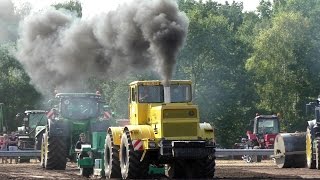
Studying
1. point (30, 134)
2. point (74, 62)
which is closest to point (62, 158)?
point (74, 62)

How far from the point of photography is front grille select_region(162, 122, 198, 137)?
27188 mm

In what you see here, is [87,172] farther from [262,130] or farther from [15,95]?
[15,95]

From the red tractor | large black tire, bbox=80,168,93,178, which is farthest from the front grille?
the red tractor

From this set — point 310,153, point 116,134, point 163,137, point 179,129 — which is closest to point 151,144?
point 163,137

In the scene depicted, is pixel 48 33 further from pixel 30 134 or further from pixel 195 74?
pixel 195 74

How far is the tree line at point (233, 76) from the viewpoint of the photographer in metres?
69.5

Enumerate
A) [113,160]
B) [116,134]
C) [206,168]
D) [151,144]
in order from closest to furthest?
1. [151,144]
2. [206,168]
3. [113,160]
4. [116,134]

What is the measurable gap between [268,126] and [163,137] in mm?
27919

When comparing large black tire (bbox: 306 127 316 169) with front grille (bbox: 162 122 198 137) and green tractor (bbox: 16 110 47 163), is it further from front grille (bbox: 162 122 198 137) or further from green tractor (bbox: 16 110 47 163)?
green tractor (bbox: 16 110 47 163)

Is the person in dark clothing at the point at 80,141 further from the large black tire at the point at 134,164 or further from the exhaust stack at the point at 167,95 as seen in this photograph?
the large black tire at the point at 134,164

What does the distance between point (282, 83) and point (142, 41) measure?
44717 millimetres

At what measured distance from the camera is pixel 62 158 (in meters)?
35.2

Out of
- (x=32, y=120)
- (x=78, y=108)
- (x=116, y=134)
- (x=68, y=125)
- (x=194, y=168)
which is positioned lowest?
(x=194, y=168)

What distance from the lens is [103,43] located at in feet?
117
